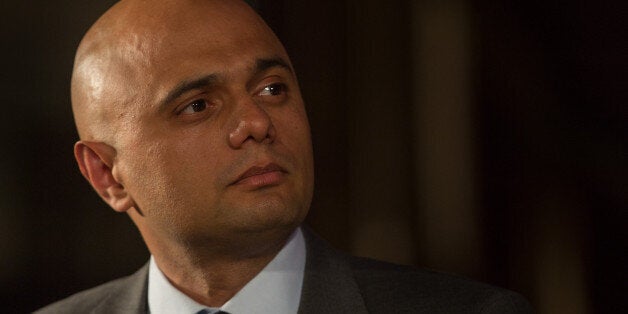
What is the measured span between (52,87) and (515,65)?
914mm

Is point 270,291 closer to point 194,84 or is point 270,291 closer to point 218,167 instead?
point 218,167

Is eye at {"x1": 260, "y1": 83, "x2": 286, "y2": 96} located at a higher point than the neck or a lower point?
higher

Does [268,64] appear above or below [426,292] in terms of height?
above

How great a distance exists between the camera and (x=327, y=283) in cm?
165

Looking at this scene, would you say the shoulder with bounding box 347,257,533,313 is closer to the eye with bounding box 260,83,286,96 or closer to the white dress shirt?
the white dress shirt

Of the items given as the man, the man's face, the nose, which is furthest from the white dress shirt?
the nose

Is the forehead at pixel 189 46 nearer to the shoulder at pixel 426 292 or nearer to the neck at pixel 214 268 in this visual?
the neck at pixel 214 268

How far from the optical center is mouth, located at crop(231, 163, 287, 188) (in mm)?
1509

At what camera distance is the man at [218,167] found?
1.53 m

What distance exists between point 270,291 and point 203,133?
303mm

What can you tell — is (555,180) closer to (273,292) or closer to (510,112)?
(510,112)

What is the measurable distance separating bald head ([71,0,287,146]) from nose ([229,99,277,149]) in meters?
0.11

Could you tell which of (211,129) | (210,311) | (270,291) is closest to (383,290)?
(270,291)

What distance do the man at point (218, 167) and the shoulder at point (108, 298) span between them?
70mm
